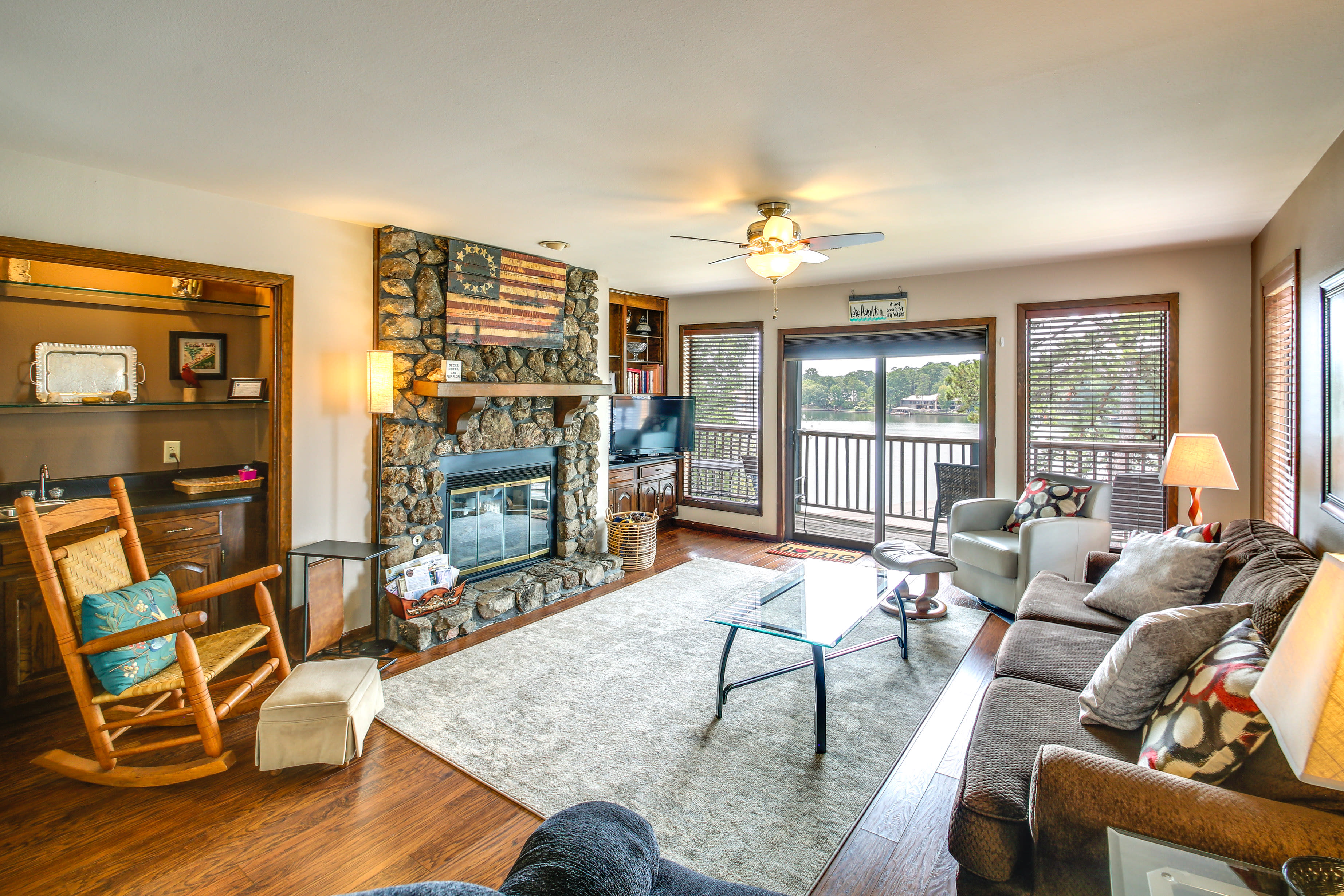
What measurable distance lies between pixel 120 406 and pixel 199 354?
1.52 ft

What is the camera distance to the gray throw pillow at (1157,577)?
8.58ft

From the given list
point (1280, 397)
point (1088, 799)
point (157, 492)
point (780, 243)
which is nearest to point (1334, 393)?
point (1280, 397)

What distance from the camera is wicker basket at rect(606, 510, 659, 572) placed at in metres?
5.28

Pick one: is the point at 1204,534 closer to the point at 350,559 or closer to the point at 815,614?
the point at 815,614

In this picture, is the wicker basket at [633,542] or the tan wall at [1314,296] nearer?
the tan wall at [1314,296]

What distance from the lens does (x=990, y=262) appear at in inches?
190

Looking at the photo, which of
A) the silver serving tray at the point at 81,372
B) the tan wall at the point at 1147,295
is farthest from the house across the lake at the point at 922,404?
the silver serving tray at the point at 81,372

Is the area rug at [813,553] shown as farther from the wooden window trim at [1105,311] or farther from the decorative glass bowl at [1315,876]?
the decorative glass bowl at [1315,876]

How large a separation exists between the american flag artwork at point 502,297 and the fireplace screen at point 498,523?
103 centimetres

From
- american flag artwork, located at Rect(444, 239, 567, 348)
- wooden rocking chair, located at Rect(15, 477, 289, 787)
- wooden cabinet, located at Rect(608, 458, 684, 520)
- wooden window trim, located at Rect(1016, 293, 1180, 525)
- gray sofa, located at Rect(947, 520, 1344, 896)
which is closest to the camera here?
gray sofa, located at Rect(947, 520, 1344, 896)

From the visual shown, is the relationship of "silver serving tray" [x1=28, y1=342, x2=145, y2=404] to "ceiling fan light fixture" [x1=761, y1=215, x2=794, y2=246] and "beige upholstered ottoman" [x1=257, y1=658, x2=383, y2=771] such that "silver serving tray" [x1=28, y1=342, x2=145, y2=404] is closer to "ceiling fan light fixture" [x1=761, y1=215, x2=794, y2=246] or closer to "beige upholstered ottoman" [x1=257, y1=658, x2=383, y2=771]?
"beige upholstered ottoman" [x1=257, y1=658, x2=383, y2=771]

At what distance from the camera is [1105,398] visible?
4.67m

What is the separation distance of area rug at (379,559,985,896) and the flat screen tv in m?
2.32

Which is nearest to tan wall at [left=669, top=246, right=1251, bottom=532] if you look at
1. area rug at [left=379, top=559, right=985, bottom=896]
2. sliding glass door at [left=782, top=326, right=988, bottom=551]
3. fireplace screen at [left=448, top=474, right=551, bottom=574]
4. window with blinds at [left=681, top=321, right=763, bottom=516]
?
sliding glass door at [left=782, top=326, right=988, bottom=551]
